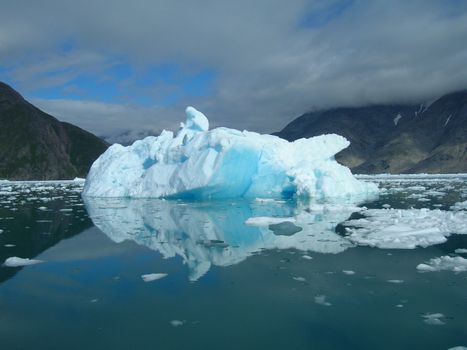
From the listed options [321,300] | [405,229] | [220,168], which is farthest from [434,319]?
[220,168]

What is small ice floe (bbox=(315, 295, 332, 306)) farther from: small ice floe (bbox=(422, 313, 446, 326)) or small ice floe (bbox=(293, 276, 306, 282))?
small ice floe (bbox=(422, 313, 446, 326))

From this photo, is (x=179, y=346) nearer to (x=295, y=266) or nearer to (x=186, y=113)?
(x=295, y=266)

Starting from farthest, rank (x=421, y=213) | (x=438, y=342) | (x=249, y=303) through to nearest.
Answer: (x=421, y=213), (x=249, y=303), (x=438, y=342)

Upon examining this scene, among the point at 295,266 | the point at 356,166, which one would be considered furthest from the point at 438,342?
the point at 356,166

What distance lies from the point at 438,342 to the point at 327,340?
1.27 meters

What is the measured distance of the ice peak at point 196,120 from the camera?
91.0ft

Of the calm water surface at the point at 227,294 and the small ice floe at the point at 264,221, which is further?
the small ice floe at the point at 264,221

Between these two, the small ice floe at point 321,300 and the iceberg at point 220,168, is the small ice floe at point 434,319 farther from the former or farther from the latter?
the iceberg at point 220,168

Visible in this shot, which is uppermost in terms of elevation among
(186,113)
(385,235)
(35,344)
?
(186,113)

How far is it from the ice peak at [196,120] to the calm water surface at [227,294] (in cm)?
1697

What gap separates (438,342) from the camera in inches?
185

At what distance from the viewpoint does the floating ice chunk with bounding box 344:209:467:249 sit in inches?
386

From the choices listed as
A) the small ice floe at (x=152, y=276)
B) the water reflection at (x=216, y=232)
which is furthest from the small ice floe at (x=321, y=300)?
the small ice floe at (x=152, y=276)

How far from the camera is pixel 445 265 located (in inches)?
305
